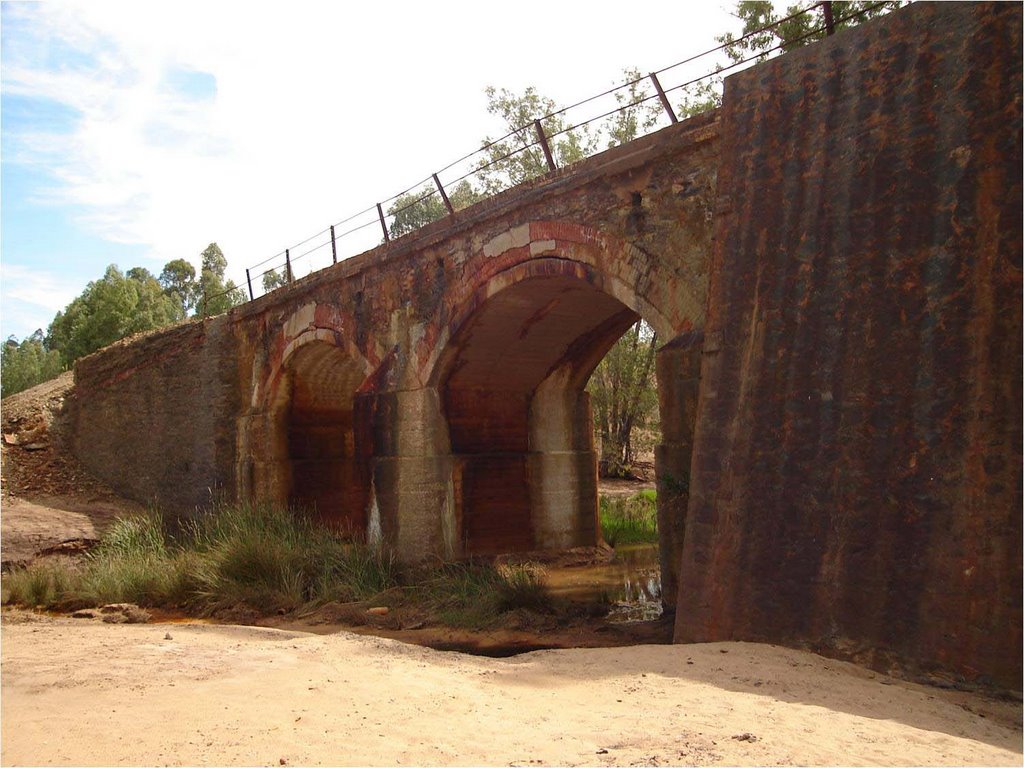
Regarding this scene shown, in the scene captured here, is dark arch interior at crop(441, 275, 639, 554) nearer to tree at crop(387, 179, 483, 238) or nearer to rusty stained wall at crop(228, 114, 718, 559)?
rusty stained wall at crop(228, 114, 718, 559)

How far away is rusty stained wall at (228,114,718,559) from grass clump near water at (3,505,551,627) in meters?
0.88

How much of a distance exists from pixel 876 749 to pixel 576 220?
6585 millimetres

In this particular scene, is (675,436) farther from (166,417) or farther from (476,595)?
(166,417)

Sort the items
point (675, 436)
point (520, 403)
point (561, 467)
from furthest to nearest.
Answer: point (561, 467)
point (520, 403)
point (675, 436)

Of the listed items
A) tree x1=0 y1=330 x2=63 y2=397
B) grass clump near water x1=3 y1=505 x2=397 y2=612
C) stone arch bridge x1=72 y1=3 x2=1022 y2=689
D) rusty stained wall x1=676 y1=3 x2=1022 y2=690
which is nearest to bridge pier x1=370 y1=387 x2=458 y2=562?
grass clump near water x1=3 y1=505 x2=397 y2=612

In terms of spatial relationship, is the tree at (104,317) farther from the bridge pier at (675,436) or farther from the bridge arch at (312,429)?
the bridge pier at (675,436)

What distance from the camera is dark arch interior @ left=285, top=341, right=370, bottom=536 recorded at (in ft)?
47.4

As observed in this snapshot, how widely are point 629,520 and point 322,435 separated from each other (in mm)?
5641

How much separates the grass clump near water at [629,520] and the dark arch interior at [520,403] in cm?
199

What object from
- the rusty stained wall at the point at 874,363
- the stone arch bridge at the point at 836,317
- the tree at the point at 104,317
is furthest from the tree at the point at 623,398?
the tree at the point at 104,317

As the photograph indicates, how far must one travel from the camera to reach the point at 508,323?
10.8m

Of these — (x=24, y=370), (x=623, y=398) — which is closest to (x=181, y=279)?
(x=24, y=370)

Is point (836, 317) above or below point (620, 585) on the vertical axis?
above

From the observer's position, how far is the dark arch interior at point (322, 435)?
47.4 feet
